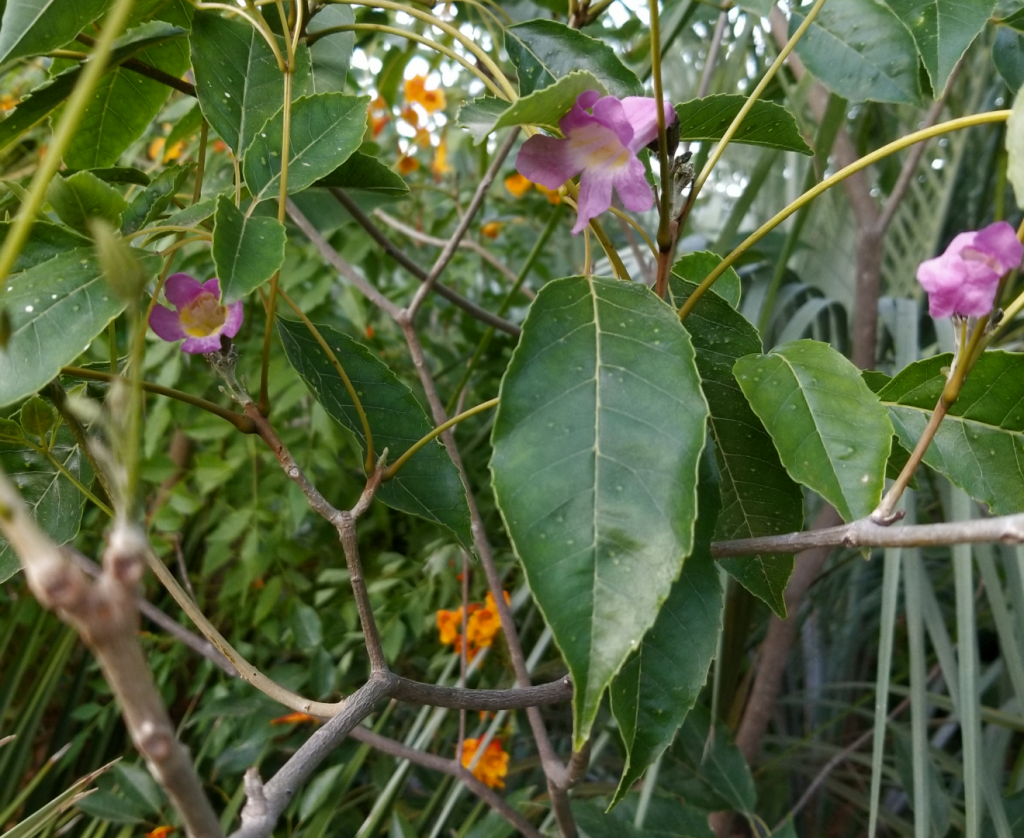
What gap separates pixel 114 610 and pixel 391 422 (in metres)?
0.29

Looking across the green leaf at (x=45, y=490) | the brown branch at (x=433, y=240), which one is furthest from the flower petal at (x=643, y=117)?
the brown branch at (x=433, y=240)

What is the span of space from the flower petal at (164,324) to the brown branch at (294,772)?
0.20 meters

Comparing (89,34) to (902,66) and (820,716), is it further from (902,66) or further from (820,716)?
(820,716)

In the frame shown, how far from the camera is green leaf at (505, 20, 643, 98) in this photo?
0.41m

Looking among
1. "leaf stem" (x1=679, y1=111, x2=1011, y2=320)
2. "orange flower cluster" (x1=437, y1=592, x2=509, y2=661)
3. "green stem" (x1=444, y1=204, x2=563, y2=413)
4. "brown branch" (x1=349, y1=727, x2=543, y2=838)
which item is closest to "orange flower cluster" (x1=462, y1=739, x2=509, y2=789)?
"orange flower cluster" (x1=437, y1=592, x2=509, y2=661)

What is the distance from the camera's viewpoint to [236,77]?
16.3 inches

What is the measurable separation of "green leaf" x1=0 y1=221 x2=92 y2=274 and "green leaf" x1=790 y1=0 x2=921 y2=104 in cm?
40

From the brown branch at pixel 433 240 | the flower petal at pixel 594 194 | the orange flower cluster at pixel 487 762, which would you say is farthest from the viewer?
the brown branch at pixel 433 240

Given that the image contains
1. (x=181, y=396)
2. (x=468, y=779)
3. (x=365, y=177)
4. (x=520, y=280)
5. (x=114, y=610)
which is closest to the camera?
(x=114, y=610)

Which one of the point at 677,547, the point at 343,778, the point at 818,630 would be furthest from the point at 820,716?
the point at 677,547

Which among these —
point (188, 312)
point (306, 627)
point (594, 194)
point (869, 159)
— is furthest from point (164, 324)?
point (306, 627)

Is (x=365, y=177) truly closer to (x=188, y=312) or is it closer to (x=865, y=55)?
(x=188, y=312)

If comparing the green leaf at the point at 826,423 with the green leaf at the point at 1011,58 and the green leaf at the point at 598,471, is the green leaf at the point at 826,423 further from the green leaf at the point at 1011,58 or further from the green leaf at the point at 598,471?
the green leaf at the point at 1011,58

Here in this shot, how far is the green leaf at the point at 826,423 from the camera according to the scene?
298mm
